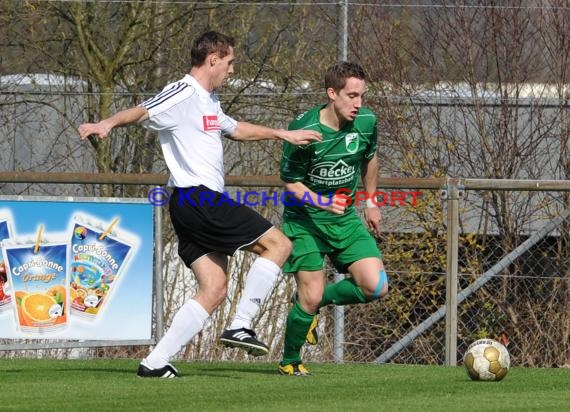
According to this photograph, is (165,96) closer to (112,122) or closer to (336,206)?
(112,122)

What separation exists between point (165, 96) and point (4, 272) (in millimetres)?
2786

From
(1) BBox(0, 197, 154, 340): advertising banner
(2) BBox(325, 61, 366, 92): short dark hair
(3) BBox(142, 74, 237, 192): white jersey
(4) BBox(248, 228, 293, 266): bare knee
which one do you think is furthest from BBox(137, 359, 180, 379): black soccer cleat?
(1) BBox(0, 197, 154, 340): advertising banner

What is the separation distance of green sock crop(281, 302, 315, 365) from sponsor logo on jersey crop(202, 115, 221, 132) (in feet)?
4.27

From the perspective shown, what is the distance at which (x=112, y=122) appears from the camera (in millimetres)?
6789

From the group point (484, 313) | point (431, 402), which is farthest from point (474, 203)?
point (431, 402)

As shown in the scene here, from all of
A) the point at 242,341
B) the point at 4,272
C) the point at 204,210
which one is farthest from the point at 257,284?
the point at 4,272

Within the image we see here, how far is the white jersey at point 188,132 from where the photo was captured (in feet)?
23.5

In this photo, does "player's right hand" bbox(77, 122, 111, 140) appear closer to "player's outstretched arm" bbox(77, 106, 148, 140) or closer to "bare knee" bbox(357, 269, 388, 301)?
"player's outstretched arm" bbox(77, 106, 148, 140)

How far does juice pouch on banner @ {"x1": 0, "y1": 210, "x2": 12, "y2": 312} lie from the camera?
30.6 ft

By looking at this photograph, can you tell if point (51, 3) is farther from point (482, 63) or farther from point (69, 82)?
point (482, 63)

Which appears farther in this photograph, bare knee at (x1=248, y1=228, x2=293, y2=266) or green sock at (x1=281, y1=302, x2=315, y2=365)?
green sock at (x1=281, y1=302, x2=315, y2=365)

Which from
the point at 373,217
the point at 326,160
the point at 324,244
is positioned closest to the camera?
the point at 326,160

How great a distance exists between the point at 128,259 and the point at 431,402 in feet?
12.2

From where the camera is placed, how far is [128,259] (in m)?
9.48
